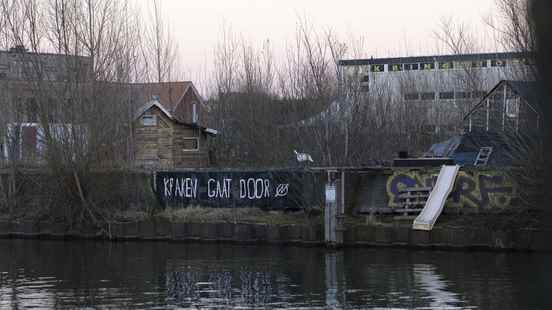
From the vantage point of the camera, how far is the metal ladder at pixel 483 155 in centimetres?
3078

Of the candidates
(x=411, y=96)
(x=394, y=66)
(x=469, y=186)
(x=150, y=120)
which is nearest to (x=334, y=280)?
(x=469, y=186)

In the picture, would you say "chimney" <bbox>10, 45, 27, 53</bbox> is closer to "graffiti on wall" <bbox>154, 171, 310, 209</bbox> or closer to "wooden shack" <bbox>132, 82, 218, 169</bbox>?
"graffiti on wall" <bbox>154, 171, 310, 209</bbox>

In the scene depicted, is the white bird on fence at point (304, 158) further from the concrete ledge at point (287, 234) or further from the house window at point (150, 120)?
the house window at point (150, 120)

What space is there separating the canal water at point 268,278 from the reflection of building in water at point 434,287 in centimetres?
2

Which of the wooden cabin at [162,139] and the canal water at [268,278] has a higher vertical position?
the wooden cabin at [162,139]

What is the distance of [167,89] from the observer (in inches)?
2243

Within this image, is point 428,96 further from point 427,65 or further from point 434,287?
point 434,287

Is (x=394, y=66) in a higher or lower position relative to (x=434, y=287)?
higher

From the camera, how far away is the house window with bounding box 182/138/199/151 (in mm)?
47031

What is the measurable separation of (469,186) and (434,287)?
9.10 metres

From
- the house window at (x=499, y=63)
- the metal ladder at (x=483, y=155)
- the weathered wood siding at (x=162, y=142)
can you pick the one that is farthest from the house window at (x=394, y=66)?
the metal ladder at (x=483, y=155)

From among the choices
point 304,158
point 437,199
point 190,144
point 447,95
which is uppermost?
point 447,95

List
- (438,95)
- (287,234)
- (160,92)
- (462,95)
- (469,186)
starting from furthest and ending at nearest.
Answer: (438,95), (462,95), (160,92), (287,234), (469,186)

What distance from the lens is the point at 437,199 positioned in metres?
26.8
